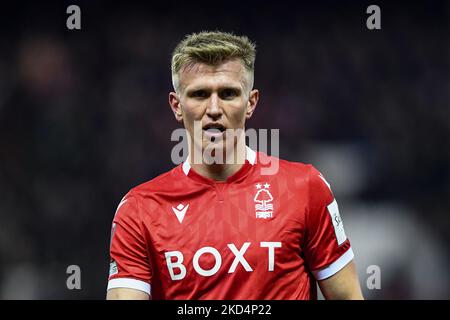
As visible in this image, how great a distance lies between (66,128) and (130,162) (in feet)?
2.79

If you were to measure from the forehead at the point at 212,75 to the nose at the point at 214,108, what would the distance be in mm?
71

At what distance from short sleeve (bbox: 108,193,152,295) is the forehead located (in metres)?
0.75

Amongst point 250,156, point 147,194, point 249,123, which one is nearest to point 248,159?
point 250,156

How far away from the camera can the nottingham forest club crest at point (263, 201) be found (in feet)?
13.8

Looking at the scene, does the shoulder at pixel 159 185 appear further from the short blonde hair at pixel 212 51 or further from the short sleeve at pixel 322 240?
the short sleeve at pixel 322 240

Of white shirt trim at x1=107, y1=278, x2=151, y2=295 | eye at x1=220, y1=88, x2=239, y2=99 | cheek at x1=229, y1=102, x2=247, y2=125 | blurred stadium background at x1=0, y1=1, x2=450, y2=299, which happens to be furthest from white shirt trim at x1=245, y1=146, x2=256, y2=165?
blurred stadium background at x1=0, y1=1, x2=450, y2=299

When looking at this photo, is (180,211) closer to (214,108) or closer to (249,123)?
(214,108)

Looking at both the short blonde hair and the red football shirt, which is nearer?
the red football shirt

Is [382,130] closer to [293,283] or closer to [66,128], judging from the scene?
[66,128]

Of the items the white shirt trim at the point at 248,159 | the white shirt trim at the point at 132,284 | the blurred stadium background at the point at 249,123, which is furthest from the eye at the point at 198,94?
the blurred stadium background at the point at 249,123

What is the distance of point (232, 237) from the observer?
411cm

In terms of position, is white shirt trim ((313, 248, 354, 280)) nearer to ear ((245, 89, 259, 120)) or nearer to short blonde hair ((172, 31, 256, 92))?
ear ((245, 89, 259, 120))

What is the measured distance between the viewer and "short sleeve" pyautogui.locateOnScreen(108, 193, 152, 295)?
4.10 meters
